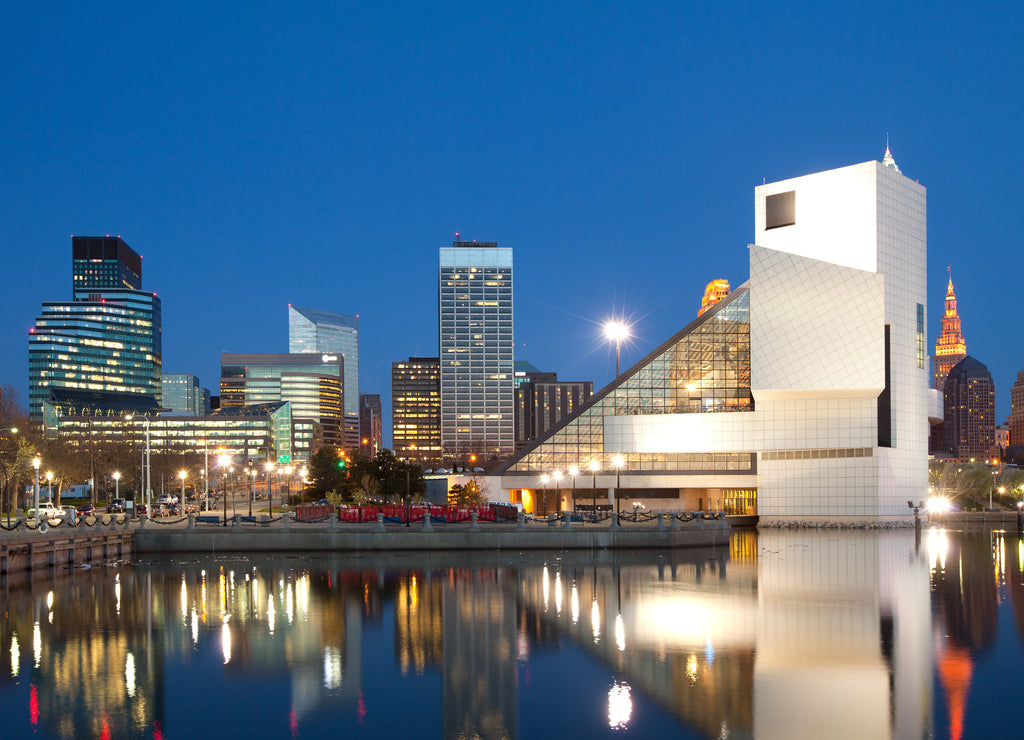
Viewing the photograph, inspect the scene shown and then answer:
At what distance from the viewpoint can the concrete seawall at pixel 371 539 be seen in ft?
184

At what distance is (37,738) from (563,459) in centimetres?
7762

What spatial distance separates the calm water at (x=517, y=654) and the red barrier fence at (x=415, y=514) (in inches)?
690

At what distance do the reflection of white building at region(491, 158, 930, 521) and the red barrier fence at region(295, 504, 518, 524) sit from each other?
93.6 feet

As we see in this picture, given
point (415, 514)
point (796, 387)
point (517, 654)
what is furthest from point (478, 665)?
point (796, 387)

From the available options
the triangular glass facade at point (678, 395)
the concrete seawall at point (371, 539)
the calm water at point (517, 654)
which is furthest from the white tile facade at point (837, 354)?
the calm water at point (517, 654)

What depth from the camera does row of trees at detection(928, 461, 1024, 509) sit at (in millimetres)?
110188

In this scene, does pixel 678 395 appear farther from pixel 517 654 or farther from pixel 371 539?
pixel 517 654

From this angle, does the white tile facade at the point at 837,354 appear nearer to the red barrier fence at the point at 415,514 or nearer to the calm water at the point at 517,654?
the red barrier fence at the point at 415,514

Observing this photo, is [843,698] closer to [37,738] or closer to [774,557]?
[37,738]

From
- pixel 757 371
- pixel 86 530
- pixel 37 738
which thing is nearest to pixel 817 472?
pixel 757 371

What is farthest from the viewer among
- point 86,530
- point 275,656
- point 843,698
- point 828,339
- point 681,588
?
point 828,339

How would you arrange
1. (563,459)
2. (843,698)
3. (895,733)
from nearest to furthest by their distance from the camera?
(895,733) → (843,698) → (563,459)

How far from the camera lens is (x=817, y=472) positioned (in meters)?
87.1

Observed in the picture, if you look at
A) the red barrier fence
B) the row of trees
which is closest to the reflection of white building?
the row of trees
